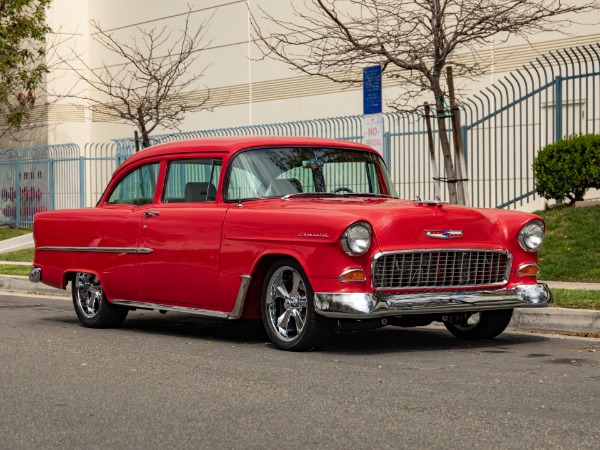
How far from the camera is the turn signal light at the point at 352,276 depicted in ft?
28.6

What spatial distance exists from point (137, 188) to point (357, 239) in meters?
3.17

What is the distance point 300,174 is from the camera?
10195 millimetres

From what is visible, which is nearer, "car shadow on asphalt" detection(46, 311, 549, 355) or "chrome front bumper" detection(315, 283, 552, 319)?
"chrome front bumper" detection(315, 283, 552, 319)

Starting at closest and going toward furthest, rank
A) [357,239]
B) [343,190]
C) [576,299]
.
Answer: [357,239]
[343,190]
[576,299]

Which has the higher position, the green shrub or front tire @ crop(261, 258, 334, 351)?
the green shrub

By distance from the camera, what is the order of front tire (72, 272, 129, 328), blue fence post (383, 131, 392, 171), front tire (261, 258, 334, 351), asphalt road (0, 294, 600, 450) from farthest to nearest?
blue fence post (383, 131, 392, 171)
front tire (72, 272, 129, 328)
front tire (261, 258, 334, 351)
asphalt road (0, 294, 600, 450)

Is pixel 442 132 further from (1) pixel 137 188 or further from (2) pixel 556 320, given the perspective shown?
(1) pixel 137 188

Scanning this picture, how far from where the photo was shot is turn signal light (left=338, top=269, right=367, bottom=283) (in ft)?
28.6

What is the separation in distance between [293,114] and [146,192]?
1743 cm

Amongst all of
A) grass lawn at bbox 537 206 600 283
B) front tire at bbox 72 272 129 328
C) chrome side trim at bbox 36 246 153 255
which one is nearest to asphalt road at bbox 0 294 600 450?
front tire at bbox 72 272 129 328

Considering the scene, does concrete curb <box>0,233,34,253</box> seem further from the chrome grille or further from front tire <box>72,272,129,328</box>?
the chrome grille

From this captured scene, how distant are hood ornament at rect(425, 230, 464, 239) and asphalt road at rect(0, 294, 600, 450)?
89 centimetres

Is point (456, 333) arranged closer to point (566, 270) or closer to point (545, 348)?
point (545, 348)

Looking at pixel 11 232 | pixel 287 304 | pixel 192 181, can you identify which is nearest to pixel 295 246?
pixel 287 304
